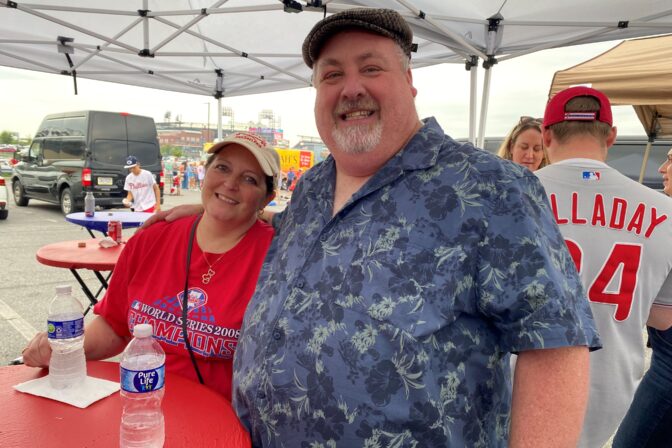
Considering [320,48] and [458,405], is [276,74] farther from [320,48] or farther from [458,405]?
[458,405]

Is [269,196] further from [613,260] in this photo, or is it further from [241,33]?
[241,33]

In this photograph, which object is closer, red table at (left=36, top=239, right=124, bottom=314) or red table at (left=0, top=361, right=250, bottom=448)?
red table at (left=0, top=361, right=250, bottom=448)

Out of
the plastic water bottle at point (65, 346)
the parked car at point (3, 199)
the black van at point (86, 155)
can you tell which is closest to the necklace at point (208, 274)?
the plastic water bottle at point (65, 346)

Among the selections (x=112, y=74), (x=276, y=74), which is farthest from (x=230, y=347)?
(x=112, y=74)

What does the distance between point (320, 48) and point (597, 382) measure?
1.64 meters

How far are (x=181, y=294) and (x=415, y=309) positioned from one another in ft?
3.40

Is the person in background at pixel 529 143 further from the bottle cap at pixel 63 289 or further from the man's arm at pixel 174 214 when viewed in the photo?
the bottle cap at pixel 63 289

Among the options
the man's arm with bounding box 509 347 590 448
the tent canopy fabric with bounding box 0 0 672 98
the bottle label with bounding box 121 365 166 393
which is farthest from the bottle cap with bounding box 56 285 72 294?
the tent canopy fabric with bounding box 0 0 672 98

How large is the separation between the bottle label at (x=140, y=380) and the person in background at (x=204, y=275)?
443mm

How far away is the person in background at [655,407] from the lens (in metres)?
1.90

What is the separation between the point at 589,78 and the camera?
3414 millimetres

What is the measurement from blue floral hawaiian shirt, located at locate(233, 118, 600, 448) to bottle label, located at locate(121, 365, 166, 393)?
271mm

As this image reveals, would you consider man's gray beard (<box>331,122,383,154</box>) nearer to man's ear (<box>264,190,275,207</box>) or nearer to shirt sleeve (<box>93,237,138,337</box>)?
man's ear (<box>264,190,275,207</box>)

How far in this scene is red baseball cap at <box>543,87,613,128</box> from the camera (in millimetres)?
1733
